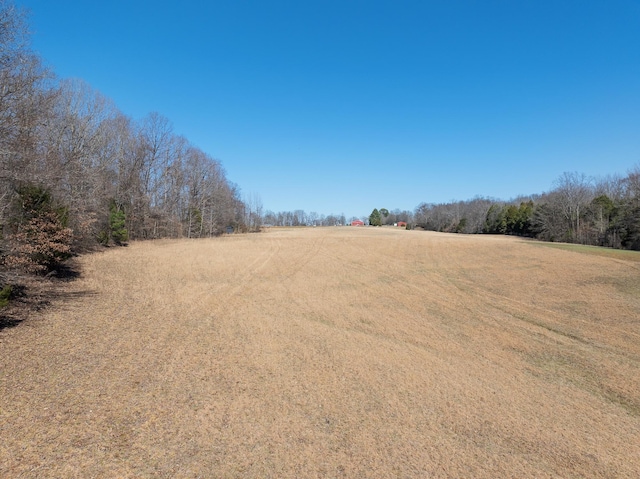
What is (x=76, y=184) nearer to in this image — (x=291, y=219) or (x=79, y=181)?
(x=79, y=181)

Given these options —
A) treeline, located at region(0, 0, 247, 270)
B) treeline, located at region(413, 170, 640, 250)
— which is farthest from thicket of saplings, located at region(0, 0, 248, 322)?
treeline, located at region(413, 170, 640, 250)

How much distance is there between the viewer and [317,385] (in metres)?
6.59

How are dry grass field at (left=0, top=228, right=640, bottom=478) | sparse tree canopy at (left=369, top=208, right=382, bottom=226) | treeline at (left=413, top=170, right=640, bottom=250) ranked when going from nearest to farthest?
dry grass field at (left=0, top=228, right=640, bottom=478)
treeline at (left=413, top=170, right=640, bottom=250)
sparse tree canopy at (left=369, top=208, right=382, bottom=226)

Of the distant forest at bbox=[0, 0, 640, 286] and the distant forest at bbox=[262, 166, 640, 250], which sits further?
the distant forest at bbox=[262, 166, 640, 250]

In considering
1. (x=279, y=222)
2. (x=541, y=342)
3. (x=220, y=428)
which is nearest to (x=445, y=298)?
(x=541, y=342)

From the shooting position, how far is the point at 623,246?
124 feet

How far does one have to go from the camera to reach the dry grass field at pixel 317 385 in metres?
4.42

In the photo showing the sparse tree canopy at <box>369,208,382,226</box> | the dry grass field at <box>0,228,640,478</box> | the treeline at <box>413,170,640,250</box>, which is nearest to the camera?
the dry grass field at <box>0,228,640,478</box>

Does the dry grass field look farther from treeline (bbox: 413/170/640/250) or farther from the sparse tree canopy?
the sparse tree canopy

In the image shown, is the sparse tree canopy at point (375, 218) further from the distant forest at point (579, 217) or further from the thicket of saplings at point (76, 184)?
the thicket of saplings at point (76, 184)

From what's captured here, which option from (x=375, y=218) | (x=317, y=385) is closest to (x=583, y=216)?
(x=317, y=385)

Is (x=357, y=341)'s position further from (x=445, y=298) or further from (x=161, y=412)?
(x=445, y=298)

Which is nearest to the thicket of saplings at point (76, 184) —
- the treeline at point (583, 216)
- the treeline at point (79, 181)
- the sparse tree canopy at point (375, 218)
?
the treeline at point (79, 181)

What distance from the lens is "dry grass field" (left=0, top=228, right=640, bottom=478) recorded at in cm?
442
